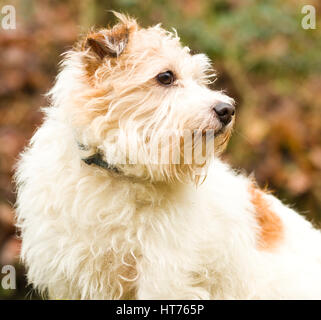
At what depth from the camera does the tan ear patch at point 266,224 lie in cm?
373

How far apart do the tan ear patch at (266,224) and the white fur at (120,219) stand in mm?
264

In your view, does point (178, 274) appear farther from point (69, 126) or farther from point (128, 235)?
point (69, 126)

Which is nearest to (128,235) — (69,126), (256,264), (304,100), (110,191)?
(110,191)

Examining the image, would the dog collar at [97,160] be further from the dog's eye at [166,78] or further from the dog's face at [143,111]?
the dog's eye at [166,78]

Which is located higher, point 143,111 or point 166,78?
A: point 166,78

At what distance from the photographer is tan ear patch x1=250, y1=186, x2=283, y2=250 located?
3734 mm

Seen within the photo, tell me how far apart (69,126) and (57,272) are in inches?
36.0

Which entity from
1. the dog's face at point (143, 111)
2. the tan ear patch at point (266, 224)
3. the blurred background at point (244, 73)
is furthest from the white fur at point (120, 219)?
the blurred background at point (244, 73)

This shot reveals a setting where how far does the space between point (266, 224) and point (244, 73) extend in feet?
17.1

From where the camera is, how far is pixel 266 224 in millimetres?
3775

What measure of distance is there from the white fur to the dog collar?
0.03 m

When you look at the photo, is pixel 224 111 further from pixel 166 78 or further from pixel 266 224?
pixel 266 224

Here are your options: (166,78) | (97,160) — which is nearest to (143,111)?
(166,78)

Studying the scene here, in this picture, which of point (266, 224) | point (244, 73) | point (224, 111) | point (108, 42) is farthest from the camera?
point (244, 73)
